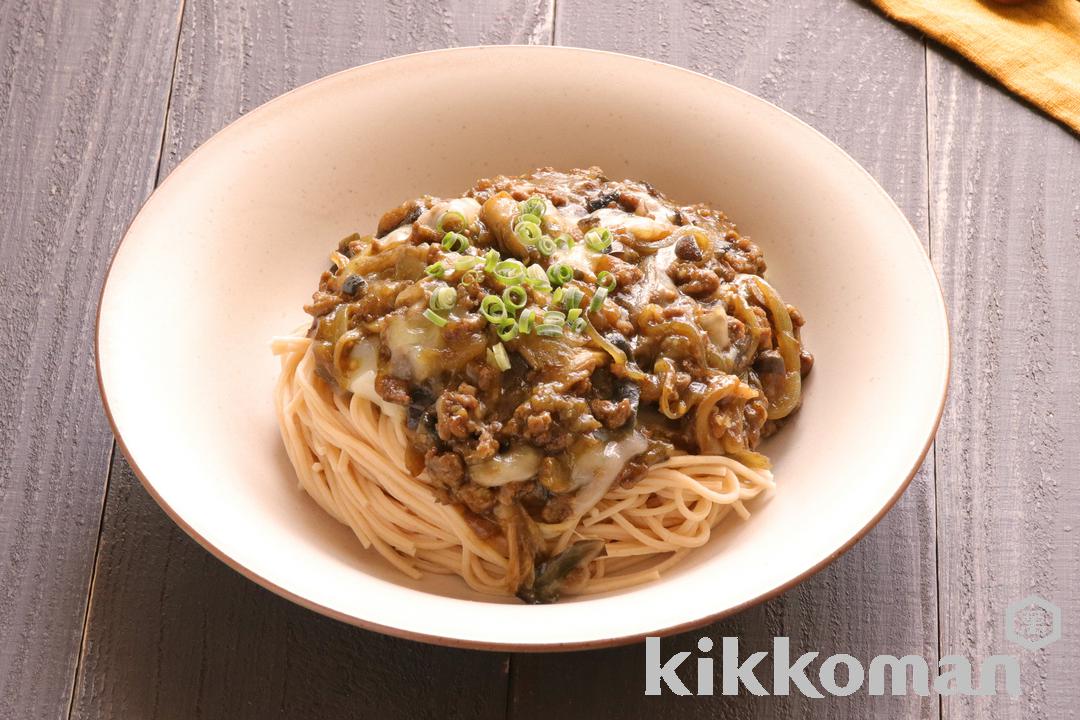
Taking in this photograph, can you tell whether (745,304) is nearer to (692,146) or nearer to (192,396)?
(692,146)

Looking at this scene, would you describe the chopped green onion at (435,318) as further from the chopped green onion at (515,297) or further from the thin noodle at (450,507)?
the thin noodle at (450,507)

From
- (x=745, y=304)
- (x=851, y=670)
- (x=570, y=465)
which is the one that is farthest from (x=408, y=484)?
(x=851, y=670)

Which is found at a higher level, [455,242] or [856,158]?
[856,158]

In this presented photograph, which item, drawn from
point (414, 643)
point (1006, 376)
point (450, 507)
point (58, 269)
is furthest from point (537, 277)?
point (58, 269)

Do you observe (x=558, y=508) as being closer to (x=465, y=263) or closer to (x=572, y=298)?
(x=572, y=298)

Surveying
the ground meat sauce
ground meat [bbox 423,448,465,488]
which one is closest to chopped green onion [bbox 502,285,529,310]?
the ground meat sauce

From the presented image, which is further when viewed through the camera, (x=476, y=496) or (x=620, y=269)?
(x=620, y=269)
